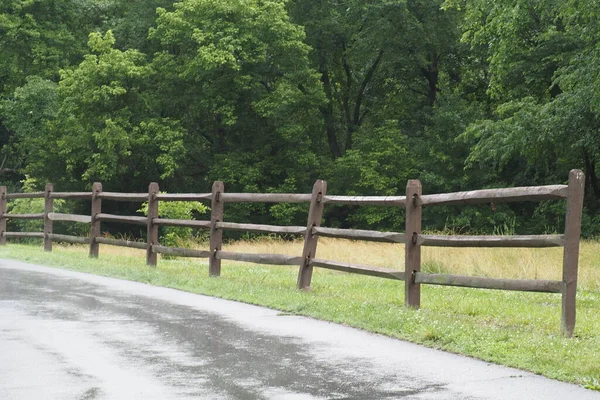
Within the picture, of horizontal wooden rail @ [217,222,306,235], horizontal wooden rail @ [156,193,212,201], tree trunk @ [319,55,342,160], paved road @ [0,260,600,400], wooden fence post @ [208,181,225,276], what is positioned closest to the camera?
paved road @ [0,260,600,400]

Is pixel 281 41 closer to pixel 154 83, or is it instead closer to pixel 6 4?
pixel 154 83

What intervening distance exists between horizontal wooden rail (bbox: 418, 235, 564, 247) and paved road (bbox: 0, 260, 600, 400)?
161cm

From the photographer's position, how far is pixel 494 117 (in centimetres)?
4275

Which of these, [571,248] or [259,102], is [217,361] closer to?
[571,248]

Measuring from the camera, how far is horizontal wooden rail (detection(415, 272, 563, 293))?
8.49 meters

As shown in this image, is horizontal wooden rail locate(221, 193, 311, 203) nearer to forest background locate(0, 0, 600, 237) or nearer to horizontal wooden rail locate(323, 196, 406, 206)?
horizontal wooden rail locate(323, 196, 406, 206)

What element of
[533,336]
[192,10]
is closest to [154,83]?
[192,10]

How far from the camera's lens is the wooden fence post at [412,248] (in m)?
10.5

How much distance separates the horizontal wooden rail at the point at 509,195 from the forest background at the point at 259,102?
2840 centimetres

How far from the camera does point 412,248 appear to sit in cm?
1061

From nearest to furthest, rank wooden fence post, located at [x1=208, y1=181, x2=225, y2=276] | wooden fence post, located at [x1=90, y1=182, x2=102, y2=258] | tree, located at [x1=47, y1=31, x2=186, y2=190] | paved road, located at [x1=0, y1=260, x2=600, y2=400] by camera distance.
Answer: paved road, located at [x1=0, y1=260, x2=600, y2=400], wooden fence post, located at [x1=208, y1=181, x2=225, y2=276], wooden fence post, located at [x1=90, y1=182, x2=102, y2=258], tree, located at [x1=47, y1=31, x2=186, y2=190]

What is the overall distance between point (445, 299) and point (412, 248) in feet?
6.48

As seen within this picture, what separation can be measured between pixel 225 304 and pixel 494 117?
110ft

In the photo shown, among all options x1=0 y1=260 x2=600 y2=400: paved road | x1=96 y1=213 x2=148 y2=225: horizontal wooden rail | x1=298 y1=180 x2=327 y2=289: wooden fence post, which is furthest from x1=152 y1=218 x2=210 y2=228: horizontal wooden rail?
x1=0 y1=260 x2=600 y2=400: paved road
